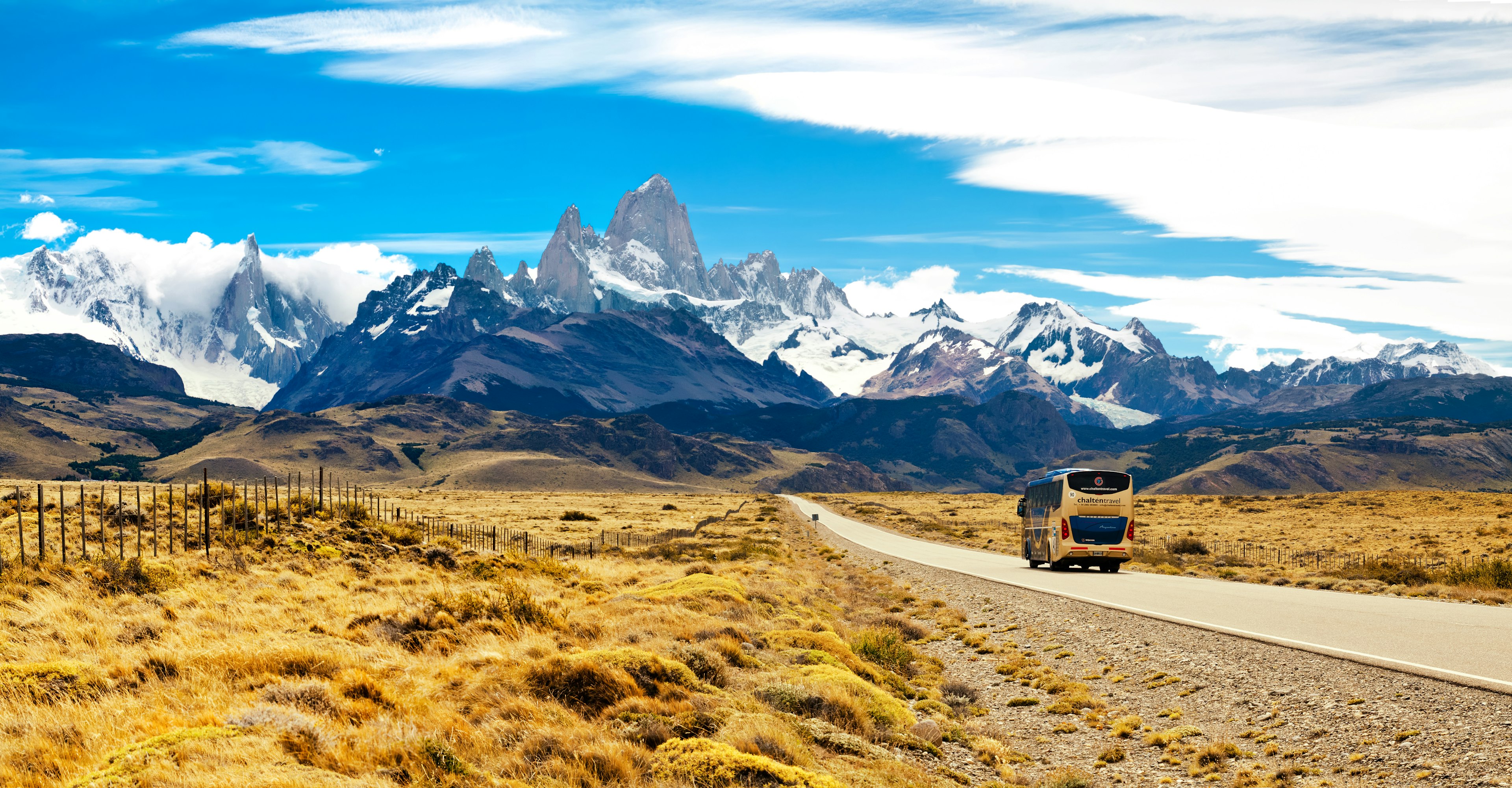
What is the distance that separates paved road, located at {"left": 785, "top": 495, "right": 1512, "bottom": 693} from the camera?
48.8ft

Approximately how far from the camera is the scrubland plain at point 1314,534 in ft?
105

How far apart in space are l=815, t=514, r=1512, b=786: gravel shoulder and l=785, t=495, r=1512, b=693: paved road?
0.61 metres

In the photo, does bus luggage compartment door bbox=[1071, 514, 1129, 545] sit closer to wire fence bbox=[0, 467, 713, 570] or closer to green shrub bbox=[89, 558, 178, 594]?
wire fence bbox=[0, 467, 713, 570]

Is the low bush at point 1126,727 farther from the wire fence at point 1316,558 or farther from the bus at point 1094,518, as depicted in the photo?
the wire fence at point 1316,558

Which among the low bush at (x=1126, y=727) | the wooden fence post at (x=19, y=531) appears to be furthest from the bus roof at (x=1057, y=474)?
the wooden fence post at (x=19, y=531)

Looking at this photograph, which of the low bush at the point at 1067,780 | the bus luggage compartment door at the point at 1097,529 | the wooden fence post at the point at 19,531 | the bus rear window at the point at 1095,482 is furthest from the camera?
the bus luggage compartment door at the point at 1097,529

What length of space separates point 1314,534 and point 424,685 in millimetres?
73825

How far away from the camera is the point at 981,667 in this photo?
20.9m

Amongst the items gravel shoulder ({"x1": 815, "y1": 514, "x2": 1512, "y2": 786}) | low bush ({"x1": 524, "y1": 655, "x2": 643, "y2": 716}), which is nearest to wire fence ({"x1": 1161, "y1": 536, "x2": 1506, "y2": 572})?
gravel shoulder ({"x1": 815, "y1": 514, "x2": 1512, "y2": 786})

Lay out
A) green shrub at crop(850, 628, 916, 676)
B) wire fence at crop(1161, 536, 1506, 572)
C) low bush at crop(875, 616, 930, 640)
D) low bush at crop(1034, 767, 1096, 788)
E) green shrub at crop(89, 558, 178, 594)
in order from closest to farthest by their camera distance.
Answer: low bush at crop(1034, 767, 1096, 788)
green shrub at crop(89, 558, 178, 594)
green shrub at crop(850, 628, 916, 676)
low bush at crop(875, 616, 930, 640)
wire fence at crop(1161, 536, 1506, 572)

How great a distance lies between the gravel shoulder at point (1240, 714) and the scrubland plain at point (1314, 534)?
1242cm

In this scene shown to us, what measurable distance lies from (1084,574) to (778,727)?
97.4ft

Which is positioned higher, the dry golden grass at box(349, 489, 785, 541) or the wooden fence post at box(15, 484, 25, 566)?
the wooden fence post at box(15, 484, 25, 566)

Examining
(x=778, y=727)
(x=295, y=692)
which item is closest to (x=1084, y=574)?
(x=778, y=727)
